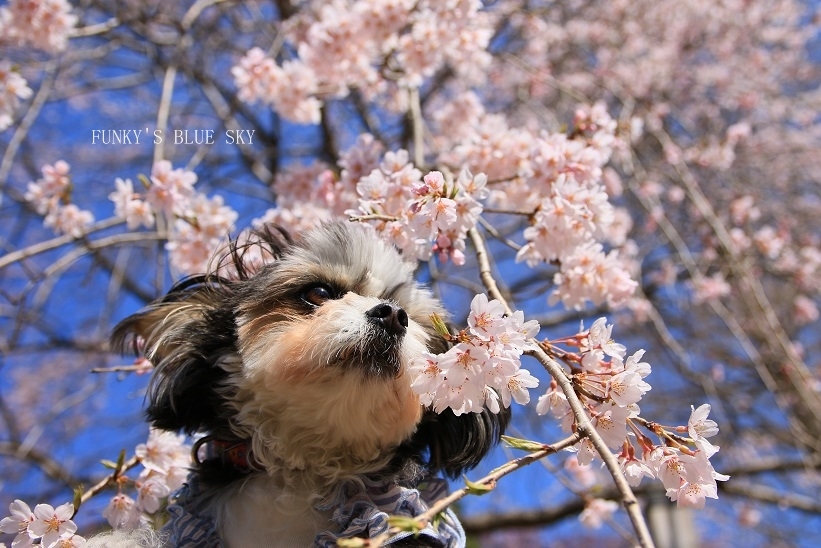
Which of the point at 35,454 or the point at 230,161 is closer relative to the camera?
the point at 35,454

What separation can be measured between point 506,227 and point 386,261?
2.90 meters

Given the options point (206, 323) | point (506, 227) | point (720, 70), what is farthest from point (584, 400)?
point (720, 70)

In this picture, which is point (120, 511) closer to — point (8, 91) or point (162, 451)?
point (162, 451)

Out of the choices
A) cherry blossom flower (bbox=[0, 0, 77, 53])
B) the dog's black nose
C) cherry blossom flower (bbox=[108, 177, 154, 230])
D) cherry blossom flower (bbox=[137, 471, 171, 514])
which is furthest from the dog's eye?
cherry blossom flower (bbox=[0, 0, 77, 53])

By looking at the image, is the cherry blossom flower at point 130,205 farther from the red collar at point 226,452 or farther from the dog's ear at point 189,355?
the red collar at point 226,452

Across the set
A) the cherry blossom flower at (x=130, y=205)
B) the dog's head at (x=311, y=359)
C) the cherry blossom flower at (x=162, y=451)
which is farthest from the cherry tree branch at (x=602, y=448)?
the cherry blossom flower at (x=130, y=205)

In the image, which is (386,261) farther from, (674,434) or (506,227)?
(506,227)

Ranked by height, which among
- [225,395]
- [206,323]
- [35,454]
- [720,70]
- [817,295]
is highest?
[206,323]

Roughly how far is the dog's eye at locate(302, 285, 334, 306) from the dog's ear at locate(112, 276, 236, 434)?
222 millimetres

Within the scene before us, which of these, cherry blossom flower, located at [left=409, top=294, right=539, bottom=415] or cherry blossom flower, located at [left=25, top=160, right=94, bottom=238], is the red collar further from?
cherry blossom flower, located at [left=25, top=160, right=94, bottom=238]

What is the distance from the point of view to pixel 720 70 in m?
5.79

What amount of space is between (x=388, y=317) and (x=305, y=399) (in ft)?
0.86

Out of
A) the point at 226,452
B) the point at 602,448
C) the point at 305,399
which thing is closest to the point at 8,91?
the point at 226,452

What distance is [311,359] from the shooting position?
4.32 feet
